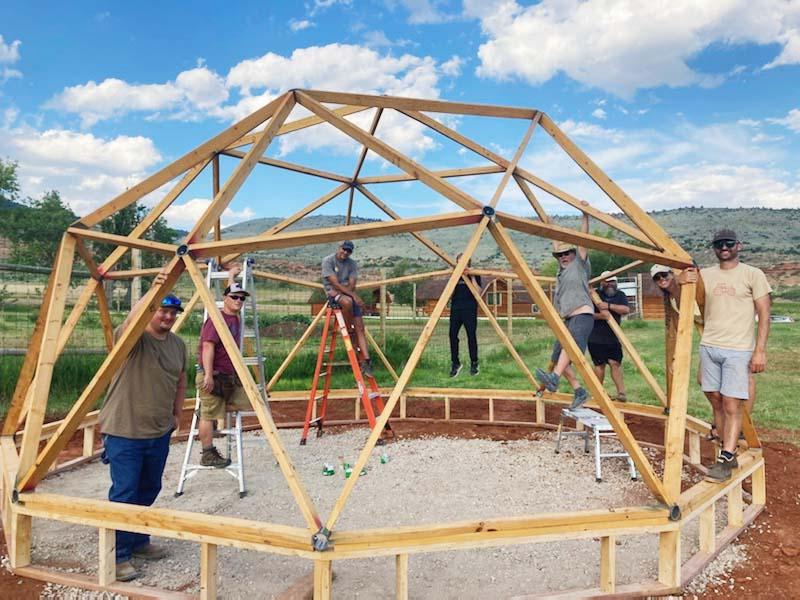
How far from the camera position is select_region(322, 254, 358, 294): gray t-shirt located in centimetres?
747

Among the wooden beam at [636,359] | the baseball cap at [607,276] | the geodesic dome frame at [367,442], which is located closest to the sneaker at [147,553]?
the geodesic dome frame at [367,442]

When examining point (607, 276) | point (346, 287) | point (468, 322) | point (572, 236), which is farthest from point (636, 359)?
point (346, 287)

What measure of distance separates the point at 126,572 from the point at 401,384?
228cm

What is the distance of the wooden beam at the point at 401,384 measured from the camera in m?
3.10

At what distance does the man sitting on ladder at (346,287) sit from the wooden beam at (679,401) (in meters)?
4.17

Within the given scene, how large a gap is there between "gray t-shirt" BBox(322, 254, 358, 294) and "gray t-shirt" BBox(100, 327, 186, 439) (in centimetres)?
345

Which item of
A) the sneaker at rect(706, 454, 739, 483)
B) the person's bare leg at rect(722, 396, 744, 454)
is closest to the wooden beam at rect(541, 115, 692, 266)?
the person's bare leg at rect(722, 396, 744, 454)

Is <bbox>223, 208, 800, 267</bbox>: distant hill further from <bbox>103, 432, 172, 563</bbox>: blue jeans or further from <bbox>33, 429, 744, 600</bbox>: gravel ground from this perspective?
<bbox>103, 432, 172, 563</bbox>: blue jeans

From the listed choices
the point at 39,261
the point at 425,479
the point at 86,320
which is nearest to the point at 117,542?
the point at 425,479

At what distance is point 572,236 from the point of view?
374 cm

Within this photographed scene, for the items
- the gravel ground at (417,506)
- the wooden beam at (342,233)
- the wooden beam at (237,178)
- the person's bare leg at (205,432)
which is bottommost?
the gravel ground at (417,506)

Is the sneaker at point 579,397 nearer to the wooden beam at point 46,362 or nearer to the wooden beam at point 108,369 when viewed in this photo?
the wooden beam at point 108,369

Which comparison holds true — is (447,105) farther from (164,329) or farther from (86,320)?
(86,320)

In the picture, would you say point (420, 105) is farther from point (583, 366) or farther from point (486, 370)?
point (486, 370)
